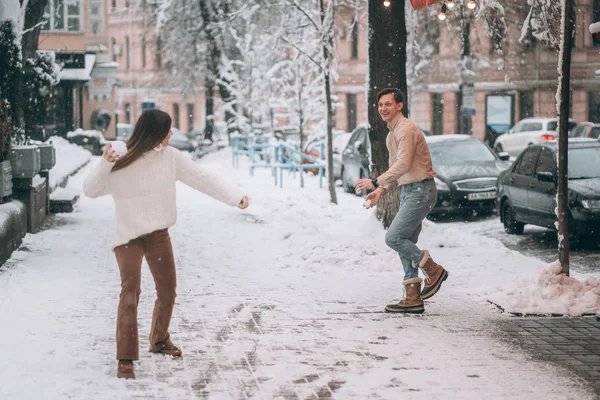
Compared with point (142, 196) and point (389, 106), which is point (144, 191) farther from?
point (389, 106)

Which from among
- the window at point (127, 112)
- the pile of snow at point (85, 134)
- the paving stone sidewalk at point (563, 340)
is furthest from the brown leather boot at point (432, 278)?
the window at point (127, 112)

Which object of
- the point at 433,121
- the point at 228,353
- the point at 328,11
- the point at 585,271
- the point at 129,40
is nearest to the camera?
the point at 228,353

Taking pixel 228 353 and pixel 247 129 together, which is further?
pixel 247 129

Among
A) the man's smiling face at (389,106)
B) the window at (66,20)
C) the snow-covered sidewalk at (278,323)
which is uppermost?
the window at (66,20)

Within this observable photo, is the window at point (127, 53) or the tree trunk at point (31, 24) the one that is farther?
the window at point (127, 53)

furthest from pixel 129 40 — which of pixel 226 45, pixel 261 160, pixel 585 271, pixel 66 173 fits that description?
pixel 585 271

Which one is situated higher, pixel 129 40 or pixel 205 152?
pixel 129 40

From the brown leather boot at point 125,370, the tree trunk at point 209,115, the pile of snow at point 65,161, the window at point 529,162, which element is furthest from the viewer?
the tree trunk at point 209,115

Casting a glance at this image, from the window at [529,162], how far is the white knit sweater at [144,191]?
9825 millimetres

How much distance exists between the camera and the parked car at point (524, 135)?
4200cm

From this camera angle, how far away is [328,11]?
18.7 metres

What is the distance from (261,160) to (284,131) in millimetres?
5016

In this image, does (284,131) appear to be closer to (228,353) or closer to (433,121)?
(433,121)

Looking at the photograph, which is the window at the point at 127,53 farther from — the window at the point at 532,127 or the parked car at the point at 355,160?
the parked car at the point at 355,160
